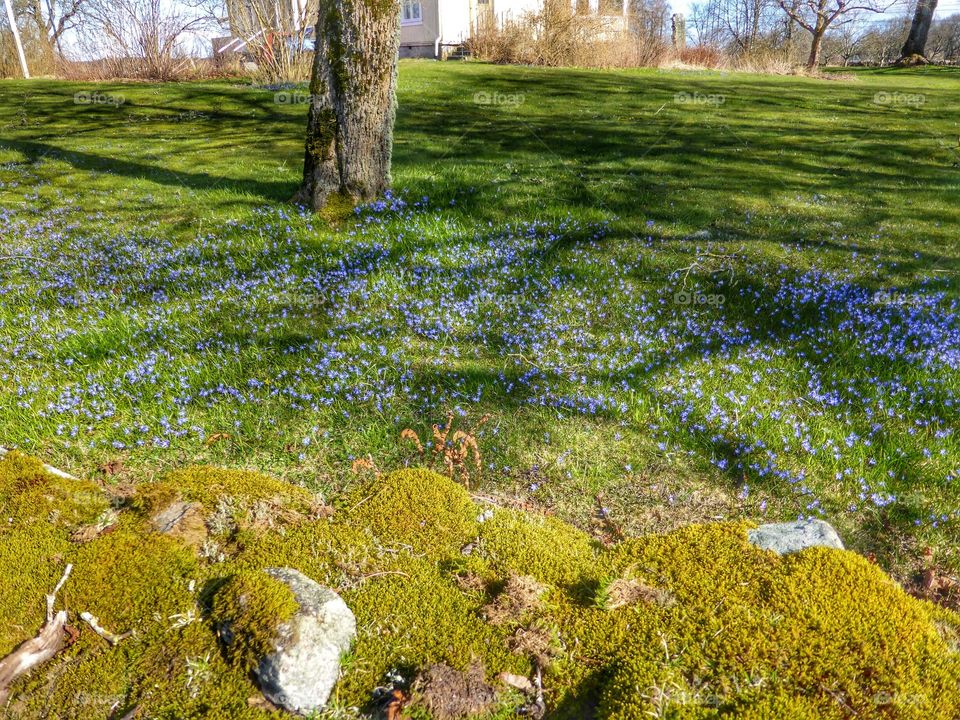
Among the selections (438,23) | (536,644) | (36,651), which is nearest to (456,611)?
(536,644)

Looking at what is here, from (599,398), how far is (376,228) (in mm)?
4212

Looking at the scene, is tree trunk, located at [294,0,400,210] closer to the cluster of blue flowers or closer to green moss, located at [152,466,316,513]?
the cluster of blue flowers

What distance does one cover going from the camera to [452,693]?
2.24 m

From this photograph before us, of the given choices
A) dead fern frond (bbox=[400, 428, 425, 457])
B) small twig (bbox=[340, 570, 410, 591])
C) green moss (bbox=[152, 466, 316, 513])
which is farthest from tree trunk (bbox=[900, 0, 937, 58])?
small twig (bbox=[340, 570, 410, 591])

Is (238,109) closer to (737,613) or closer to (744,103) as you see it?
(744,103)

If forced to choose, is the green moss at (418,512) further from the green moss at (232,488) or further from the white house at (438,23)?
the white house at (438,23)

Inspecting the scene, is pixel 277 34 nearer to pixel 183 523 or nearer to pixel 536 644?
pixel 183 523

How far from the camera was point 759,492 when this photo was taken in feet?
13.7

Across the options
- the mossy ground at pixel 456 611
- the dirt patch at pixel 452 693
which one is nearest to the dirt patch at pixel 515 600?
the mossy ground at pixel 456 611

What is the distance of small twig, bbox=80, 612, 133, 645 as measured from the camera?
2373 mm

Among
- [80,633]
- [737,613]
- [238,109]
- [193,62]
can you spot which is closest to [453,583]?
[737,613]

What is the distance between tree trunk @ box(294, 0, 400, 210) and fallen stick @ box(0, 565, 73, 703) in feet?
21.8

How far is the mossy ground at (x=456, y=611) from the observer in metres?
2.20

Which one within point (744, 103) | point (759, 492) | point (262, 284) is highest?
point (744, 103)
